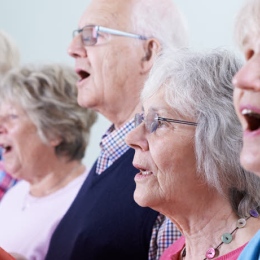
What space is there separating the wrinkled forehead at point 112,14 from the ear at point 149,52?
0.24 ft

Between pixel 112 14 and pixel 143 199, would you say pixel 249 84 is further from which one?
pixel 112 14

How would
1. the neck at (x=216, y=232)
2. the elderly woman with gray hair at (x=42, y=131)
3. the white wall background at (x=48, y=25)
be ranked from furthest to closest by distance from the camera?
the white wall background at (x=48, y=25), the elderly woman with gray hair at (x=42, y=131), the neck at (x=216, y=232)

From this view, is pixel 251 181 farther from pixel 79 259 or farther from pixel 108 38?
pixel 108 38

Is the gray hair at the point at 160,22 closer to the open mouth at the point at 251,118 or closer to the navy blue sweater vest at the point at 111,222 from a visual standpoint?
the navy blue sweater vest at the point at 111,222

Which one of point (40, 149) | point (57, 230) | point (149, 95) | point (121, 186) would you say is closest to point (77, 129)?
point (40, 149)

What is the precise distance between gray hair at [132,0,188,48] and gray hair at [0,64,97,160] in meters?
0.54

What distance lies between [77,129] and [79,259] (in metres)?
0.71

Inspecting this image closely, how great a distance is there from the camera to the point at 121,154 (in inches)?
77.2

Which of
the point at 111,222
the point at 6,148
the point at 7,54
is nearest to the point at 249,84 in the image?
the point at 111,222

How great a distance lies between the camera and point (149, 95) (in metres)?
1.56

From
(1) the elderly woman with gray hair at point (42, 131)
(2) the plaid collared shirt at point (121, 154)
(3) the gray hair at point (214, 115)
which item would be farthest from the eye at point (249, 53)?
(1) the elderly woman with gray hair at point (42, 131)

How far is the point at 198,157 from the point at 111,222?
16.8 inches

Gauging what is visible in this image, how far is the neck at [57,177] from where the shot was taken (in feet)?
8.14

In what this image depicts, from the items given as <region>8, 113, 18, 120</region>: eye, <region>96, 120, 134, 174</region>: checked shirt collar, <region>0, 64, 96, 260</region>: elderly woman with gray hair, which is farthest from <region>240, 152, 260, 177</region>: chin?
<region>8, 113, 18, 120</region>: eye
